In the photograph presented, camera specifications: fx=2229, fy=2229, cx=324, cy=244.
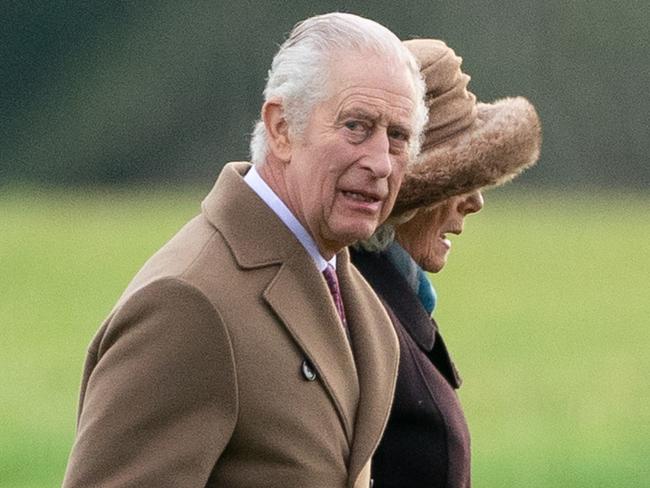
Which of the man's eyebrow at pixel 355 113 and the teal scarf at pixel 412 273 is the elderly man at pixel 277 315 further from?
the teal scarf at pixel 412 273

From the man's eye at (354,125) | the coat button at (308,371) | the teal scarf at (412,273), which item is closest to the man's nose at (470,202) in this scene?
the teal scarf at (412,273)

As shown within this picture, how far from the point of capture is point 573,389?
Result: 15156mm

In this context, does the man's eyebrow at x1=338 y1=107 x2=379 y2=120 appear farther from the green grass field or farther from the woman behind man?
the green grass field

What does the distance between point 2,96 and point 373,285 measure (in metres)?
31.8

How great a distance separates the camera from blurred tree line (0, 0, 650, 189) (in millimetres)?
34875

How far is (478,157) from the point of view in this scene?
5168 millimetres

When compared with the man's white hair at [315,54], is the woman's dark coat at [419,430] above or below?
below

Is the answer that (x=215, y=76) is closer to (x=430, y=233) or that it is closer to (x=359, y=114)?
(x=430, y=233)

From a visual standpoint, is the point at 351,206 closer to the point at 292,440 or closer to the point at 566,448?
the point at 292,440

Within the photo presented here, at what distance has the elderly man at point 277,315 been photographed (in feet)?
11.9

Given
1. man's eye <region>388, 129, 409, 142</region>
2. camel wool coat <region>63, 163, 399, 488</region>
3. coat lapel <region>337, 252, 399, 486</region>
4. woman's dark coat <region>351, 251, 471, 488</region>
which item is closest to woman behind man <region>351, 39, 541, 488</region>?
woman's dark coat <region>351, 251, 471, 488</region>

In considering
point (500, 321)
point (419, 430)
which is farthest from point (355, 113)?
point (500, 321)

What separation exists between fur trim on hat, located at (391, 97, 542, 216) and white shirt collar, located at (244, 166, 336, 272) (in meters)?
1.09

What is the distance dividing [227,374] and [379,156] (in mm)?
523
